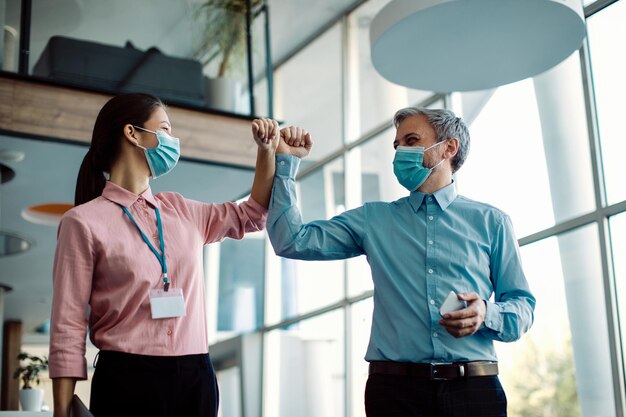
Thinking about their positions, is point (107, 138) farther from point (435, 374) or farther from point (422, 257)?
point (435, 374)

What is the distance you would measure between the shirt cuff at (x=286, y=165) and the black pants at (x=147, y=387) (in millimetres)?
659

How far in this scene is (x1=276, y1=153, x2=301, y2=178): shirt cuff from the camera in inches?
101

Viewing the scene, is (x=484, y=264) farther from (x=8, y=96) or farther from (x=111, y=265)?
(x=8, y=96)

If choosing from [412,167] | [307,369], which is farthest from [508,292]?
[307,369]

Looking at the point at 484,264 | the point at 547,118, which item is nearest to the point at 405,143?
the point at 484,264

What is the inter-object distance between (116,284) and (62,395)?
0.31 metres

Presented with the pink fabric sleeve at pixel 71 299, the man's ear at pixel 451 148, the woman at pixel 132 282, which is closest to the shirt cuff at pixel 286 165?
the woman at pixel 132 282

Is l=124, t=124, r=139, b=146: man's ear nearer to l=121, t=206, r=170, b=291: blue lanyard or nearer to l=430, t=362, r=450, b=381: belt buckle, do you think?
l=121, t=206, r=170, b=291: blue lanyard

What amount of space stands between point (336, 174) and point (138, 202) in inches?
241

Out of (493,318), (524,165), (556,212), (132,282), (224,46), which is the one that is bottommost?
(493,318)

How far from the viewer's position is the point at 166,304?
2.20 metres

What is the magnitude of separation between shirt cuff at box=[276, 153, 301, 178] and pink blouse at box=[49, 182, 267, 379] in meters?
0.35

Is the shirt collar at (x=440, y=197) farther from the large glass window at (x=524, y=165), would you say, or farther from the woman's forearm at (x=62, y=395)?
the large glass window at (x=524, y=165)

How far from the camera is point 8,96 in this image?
219 inches
